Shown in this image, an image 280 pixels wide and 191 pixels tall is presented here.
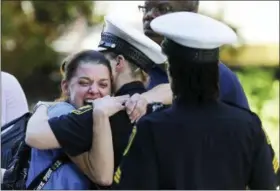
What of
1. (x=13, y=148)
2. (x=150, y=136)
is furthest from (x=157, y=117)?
(x=13, y=148)

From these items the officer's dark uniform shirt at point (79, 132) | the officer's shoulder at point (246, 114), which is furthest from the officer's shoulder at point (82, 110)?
the officer's shoulder at point (246, 114)

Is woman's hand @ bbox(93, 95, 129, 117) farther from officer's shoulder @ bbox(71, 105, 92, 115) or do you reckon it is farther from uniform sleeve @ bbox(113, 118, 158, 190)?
uniform sleeve @ bbox(113, 118, 158, 190)

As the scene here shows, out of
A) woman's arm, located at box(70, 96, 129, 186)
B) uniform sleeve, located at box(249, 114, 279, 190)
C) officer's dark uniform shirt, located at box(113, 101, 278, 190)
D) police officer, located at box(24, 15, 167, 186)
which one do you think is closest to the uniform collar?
police officer, located at box(24, 15, 167, 186)

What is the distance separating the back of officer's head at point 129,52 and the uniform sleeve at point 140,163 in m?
0.56

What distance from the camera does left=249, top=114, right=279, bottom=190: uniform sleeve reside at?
258 cm

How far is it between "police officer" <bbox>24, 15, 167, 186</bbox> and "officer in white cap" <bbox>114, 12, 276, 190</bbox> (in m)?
0.35

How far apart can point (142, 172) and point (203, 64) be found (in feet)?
→ 1.26

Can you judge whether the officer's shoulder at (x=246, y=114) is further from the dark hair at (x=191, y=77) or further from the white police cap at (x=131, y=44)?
the white police cap at (x=131, y=44)

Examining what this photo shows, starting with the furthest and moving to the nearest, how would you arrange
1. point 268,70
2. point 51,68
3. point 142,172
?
point 51,68
point 268,70
point 142,172

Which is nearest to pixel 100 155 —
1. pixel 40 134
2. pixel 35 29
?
pixel 40 134

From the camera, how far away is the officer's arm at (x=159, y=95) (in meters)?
3.12

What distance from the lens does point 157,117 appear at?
257cm

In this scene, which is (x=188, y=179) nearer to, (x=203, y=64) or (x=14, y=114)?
(x=203, y=64)

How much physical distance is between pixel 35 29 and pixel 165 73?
35.3ft
